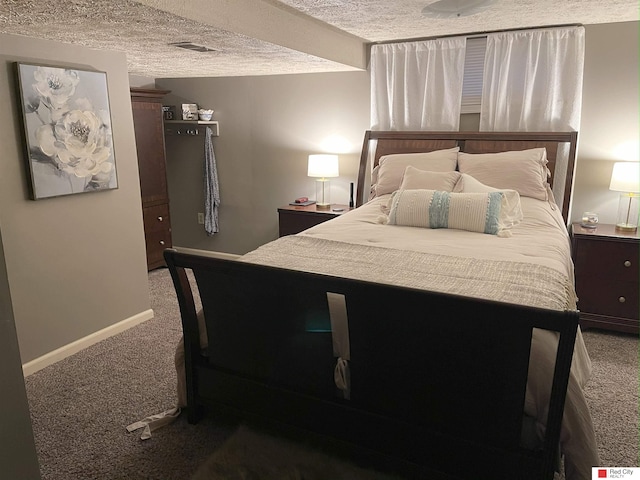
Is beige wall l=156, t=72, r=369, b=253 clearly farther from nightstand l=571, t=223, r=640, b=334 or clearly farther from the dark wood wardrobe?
nightstand l=571, t=223, r=640, b=334

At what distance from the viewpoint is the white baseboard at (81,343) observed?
276 cm

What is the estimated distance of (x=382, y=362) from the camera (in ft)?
5.35

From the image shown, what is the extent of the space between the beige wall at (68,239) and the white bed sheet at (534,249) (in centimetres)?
136

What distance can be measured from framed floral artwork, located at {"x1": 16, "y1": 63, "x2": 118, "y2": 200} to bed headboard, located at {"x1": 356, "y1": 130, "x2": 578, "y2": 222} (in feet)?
6.71

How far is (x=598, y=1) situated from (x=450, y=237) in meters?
1.60

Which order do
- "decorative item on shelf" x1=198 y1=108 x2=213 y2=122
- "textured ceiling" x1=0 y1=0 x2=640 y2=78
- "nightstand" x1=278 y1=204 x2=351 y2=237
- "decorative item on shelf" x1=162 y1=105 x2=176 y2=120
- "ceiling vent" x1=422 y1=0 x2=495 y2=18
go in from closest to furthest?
"textured ceiling" x1=0 y1=0 x2=640 y2=78, "ceiling vent" x1=422 y1=0 x2=495 y2=18, "nightstand" x1=278 y1=204 x2=351 y2=237, "decorative item on shelf" x1=198 y1=108 x2=213 y2=122, "decorative item on shelf" x1=162 y1=105 x2=176 y2=120

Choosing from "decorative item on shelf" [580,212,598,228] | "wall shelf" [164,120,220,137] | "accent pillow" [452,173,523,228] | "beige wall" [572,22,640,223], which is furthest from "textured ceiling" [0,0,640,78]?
"decorative item on shelf" [580,212,598,228]

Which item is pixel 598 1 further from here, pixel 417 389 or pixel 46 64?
pixel 46 64

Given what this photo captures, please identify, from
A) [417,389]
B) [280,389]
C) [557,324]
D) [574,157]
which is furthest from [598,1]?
[280,389]

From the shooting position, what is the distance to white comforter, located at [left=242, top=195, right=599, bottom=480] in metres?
1.52

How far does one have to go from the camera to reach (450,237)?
2.72 m

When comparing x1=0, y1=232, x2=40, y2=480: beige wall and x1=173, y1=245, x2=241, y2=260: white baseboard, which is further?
x1=173, y1=245, x2=241, y2=260: white baseboard

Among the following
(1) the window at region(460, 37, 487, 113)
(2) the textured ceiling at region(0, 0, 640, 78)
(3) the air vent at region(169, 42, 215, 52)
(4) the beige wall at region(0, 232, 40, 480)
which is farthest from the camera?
(1) the window at region(460, 37, 487, 113)

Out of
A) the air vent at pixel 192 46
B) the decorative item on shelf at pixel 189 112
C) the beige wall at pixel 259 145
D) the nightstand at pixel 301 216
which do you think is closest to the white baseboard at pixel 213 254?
the beige wall at pixel 259 145
